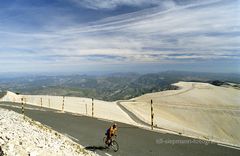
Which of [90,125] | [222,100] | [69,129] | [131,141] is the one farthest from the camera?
[222,100]

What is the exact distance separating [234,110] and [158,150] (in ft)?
226

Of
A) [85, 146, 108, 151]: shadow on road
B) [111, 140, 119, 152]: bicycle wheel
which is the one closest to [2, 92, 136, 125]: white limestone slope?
[85, 146, 108, 151]: shadow on road

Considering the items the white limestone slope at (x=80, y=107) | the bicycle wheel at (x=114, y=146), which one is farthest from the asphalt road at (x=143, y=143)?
the white limestone slope at (x=80, y=107)

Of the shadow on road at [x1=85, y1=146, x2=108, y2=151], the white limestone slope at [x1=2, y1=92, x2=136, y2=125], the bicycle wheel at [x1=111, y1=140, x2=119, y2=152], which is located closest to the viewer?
the bicycle wheel at [x1=111, y1=140, x2=119, y2=152]

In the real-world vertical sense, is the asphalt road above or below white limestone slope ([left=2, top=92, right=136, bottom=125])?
above

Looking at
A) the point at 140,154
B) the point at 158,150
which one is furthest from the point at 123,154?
the point at 158,150

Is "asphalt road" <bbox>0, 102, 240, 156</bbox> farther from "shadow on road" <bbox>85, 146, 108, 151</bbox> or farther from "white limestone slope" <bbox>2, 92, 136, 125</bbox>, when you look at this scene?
"white limestone slope" <bbox>2, 92, 136, 125</bbox>

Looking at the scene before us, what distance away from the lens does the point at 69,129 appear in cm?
1853

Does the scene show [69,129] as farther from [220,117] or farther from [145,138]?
[220,117]

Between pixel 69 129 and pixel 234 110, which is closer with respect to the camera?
pixel 69 129

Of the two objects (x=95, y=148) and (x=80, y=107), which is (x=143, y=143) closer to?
(x=95, y=148)

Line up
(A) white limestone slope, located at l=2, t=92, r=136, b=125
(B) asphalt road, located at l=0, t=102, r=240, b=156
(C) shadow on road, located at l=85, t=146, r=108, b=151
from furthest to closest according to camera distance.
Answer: (A) white limestone slope, located at l=2, t=92, r=136, b=125
(C) shadow on road, located at l=85, t=146, r=108, b=151
(B) asphalt road, located at l=0, t=102, r=240, b=156

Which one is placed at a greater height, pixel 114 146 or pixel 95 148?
pixel 114 146

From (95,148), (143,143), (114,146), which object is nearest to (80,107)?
(143,143)
